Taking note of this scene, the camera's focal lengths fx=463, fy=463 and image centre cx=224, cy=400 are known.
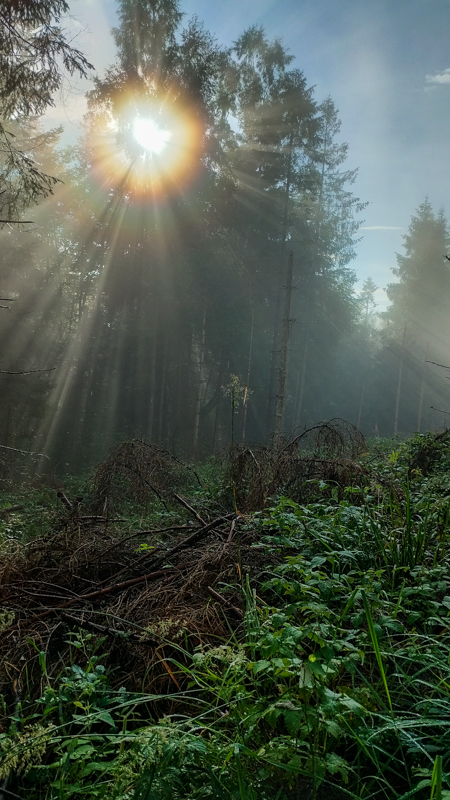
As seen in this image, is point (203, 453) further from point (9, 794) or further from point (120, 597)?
point (9, 794)

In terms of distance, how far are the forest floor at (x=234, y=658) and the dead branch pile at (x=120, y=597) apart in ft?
0.04

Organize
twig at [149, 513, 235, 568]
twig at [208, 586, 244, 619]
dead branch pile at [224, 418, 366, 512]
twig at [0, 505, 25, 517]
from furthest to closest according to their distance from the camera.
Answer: twig at [0, 505, 25, 517] < dead branch pile at [224, 418, 366, 512] < twig at [149, 513, 235, 568] < twig at [208, 586, 244, 619]

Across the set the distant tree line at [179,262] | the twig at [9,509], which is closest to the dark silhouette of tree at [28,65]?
the twig at [9,509]

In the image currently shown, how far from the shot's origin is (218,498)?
599cm

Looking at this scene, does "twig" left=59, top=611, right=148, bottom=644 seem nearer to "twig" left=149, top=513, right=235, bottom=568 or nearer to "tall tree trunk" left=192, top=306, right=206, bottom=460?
"twig" left=149, top=513, right=235, bottom=568

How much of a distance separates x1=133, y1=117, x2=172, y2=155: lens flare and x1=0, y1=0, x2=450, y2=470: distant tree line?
0.43 meters

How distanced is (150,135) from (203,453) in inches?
546

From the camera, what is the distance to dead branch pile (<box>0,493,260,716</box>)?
7.87 ft

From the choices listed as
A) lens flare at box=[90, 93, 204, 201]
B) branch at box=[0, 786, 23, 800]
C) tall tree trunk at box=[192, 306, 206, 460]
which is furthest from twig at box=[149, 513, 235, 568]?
lens flare at box=[90, 93, 204, 201]

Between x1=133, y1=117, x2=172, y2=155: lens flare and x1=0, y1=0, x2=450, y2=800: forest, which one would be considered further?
x1=133, y1=117, x2=172, y2=155: lens flare

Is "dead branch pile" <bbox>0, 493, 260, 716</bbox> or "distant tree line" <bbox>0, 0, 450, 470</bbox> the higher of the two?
"distant tree line" <bbox>0, 0, 450, 470</bbox>

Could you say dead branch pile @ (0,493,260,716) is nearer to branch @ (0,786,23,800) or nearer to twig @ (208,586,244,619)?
twig @ (208,586,244,619)

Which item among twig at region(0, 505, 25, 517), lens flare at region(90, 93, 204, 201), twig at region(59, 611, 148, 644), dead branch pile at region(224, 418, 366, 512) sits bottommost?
twig at region(0, 505, 25, 517)

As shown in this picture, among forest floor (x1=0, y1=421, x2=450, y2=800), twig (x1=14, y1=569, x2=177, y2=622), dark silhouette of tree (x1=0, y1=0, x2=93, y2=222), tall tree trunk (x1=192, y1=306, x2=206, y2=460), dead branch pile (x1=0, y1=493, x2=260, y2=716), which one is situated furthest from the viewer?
tall tree trunk (x1=192, y1=306, x2=206, y2=460)
